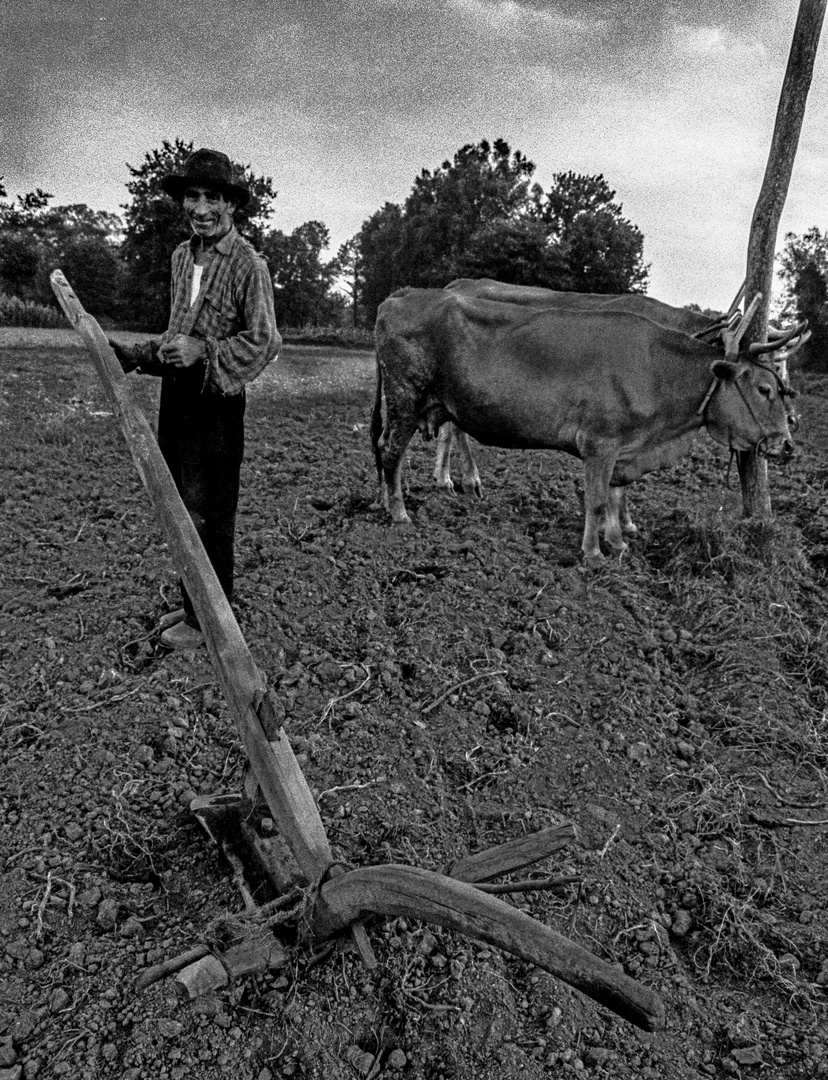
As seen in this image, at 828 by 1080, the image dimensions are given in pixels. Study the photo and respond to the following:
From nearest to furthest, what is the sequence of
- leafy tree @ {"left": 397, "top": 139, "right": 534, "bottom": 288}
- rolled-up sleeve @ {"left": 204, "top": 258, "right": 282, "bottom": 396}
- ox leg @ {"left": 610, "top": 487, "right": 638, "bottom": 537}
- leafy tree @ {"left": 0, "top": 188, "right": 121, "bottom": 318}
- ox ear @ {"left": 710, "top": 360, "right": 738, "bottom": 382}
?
rolled-up sleeve @ {"left": 204, "top": 258, "right": 282, "bottom": 396} < ox ear @ {"left": 710, "top": 360, "right": 738, "bottom": 382} < ox leg @ {"left": 610, "top": 487, "right": 638, "bottom": 537} < leafy tree @ {"left": 0, "top": 188, "right": 121, "bottom": 318} < leafy tree @ {"left": 397, "top": 139, "right": 534, "bottom": 288}

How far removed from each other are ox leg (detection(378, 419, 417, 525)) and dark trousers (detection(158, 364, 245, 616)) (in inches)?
89.1

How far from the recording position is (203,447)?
4301mm

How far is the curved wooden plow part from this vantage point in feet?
5.37

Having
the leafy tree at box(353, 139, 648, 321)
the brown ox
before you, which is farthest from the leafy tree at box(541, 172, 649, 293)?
the brown ox

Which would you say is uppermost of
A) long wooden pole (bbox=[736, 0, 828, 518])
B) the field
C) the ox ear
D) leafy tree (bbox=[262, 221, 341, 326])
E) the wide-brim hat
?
leafy tree (bbox=[262, 221, 341, 326])

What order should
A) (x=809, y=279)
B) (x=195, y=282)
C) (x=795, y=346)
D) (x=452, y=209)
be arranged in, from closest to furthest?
1. (x=195, y=282)
2. (x=795, y=346)
3. (x=809, y=279)
4. (x=452, y=209)

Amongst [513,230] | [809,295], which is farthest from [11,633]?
[513,230]

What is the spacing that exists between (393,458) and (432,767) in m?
3.33

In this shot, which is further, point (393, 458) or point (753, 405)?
point (393, 458)

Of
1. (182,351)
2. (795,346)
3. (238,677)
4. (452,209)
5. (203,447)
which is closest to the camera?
(238,677)

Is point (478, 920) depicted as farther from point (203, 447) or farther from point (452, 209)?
point (452, 209)

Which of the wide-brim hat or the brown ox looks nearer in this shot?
the wide-brim hat

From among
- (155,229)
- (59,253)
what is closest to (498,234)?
(155,229)

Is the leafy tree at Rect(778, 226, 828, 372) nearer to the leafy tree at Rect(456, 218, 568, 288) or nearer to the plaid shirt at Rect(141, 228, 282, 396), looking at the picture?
the leafy tree at Rect(456, 218, 568, 288)
